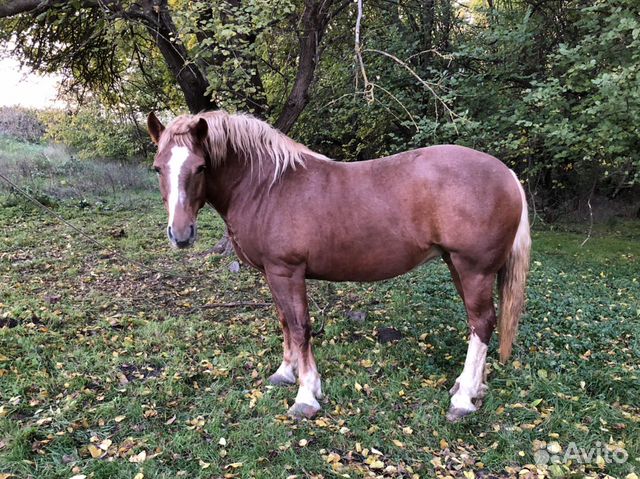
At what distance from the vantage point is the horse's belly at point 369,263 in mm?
2924

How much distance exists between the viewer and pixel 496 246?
278cm

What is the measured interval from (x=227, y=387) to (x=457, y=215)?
6.76 feet

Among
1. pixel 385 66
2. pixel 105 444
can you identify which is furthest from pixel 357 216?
pixel 385 66

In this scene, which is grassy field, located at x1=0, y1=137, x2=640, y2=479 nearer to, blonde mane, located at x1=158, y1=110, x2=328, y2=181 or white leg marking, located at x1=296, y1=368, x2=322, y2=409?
white leg marking, located at x1=296, y1=368, x2=322, y2=409

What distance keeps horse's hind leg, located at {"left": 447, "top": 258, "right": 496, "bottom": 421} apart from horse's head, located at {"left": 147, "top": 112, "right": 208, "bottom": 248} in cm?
175

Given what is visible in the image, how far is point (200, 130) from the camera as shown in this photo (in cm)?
261

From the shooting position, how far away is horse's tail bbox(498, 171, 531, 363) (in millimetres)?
2934

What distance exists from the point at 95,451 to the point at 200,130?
1943 mm

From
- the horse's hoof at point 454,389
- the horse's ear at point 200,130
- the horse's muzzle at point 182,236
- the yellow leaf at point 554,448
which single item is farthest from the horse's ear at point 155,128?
the yellow leaf at point 554,448

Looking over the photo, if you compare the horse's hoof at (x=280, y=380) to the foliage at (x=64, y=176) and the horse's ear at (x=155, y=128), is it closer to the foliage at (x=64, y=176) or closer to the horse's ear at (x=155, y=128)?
the horse's ear at (x=155, y=128)

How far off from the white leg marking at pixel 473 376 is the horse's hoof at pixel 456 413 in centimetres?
4

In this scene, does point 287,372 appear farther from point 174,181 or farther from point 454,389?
point 174,181

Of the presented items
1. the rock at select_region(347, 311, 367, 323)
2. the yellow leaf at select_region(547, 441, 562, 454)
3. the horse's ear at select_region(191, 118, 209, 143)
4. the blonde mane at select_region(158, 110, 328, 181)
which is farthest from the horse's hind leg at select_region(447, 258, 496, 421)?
the horse's ear at select_region(191, 118, 209, 143)

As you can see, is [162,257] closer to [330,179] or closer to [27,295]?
[27,295]
